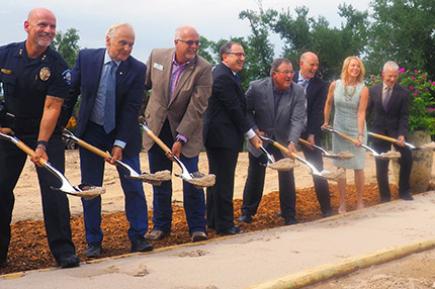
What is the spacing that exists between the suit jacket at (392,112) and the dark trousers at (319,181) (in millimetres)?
1481

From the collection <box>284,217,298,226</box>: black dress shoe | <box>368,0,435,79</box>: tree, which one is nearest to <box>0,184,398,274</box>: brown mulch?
<box>284,217,298,226</box>: black dress shoe

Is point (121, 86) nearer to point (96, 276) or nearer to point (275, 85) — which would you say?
point (96, 276)

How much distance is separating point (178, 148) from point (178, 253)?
1.11m

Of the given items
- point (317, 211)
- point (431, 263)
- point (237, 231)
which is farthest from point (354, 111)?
point (431, 263)

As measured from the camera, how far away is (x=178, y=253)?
6.43 m

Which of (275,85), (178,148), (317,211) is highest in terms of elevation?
(275,85)

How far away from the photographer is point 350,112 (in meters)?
9.31

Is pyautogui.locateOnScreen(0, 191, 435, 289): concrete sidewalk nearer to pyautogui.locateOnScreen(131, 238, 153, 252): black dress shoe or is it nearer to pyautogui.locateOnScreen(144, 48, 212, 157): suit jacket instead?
pyautogui.locateOnScreen(131, 238, 153, 252): black dress shoe

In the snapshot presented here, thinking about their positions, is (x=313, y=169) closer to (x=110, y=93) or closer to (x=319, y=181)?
(x=319, y=181)

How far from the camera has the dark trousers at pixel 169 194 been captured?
23.9 feet

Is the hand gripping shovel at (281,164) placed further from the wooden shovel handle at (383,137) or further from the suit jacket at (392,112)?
the suit jacket at (392,112)

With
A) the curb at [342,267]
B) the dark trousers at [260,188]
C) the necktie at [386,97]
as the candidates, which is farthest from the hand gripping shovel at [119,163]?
the necktie at [386,97]

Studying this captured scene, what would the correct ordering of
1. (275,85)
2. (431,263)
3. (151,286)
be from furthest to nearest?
(275,85), (431,263), (151,286)

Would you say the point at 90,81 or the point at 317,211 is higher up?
the point at 90,81
